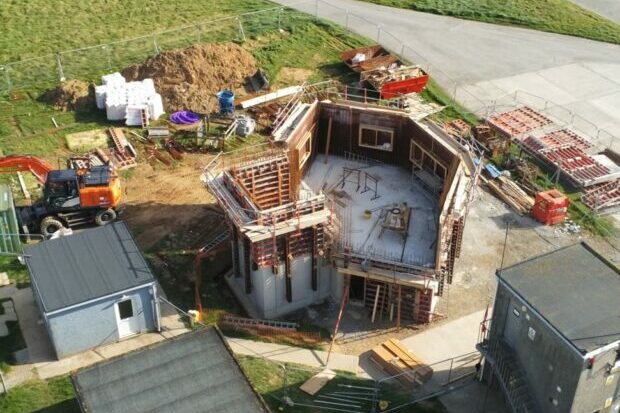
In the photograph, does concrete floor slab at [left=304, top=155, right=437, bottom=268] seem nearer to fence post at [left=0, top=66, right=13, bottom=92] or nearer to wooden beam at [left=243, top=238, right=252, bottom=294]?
wooden beam at [left=243, top=238, right=252, bottom=294]

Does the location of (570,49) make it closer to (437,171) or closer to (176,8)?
(437,171)

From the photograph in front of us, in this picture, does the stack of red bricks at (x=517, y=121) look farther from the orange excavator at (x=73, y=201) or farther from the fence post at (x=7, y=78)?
the fence post at (x=7, y=78)

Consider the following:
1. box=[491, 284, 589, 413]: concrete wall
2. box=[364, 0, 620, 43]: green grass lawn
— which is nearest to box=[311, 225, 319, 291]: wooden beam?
box=[491, 284, 589, 413]: concrete wall

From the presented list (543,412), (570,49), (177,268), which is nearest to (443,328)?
(543,412)

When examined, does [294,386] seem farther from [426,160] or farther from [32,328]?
[426,160]

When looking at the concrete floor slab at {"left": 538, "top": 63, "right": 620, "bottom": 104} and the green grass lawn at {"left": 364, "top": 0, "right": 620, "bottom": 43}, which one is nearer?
the concrete floor slab at {"left": 538, "top": 63, "right": 620, "bottom": 104}

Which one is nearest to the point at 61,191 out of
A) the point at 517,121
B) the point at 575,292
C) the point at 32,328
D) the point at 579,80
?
the point at 32,328
